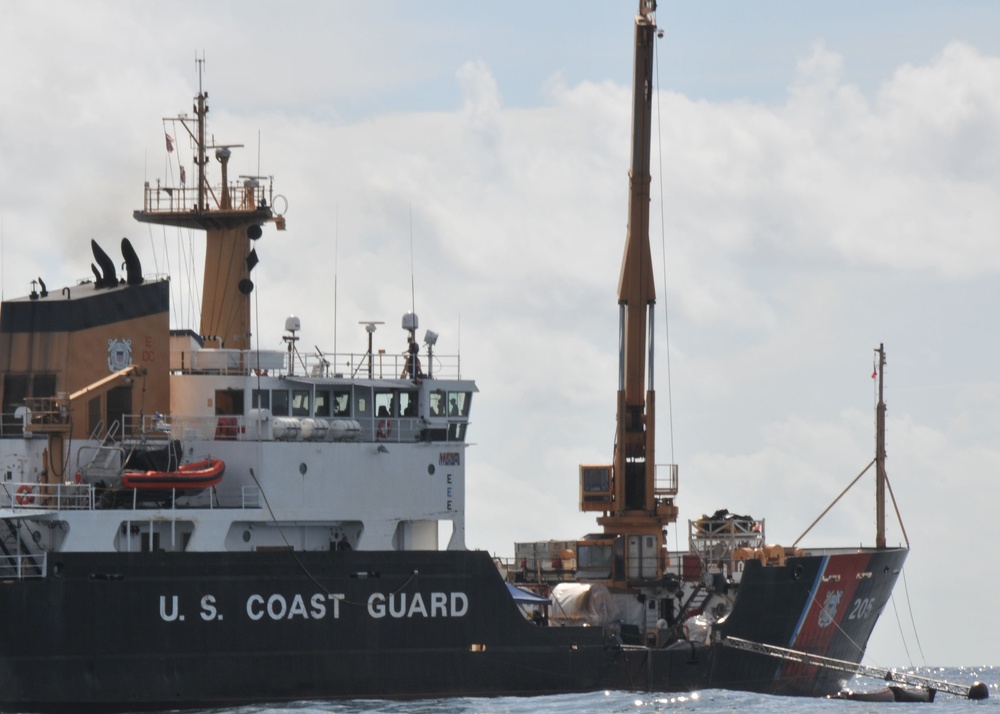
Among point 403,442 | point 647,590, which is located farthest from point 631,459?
point 403,442

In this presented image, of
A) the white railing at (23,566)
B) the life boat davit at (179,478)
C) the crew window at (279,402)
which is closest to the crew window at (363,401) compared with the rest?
the crew window at (279,402)

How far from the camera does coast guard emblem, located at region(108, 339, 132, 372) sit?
1137 inches

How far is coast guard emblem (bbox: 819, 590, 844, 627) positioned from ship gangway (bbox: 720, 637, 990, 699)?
65cm

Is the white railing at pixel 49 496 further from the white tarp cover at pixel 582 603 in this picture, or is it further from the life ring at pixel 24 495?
the white tarp cover at pixel 582 603

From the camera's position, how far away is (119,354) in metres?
29.0

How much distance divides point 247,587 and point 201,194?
824cm

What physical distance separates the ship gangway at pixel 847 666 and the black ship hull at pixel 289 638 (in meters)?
0.31

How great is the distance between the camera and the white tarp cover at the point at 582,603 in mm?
30781

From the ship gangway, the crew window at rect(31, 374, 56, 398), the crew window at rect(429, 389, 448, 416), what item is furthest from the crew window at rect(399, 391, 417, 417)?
the ship gangway

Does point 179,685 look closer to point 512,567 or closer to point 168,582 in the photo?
point 168,582

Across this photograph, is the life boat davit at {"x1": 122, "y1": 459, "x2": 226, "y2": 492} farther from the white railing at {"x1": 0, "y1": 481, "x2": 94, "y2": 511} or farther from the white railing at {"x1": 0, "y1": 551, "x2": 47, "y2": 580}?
the white railing at {"x1": 0, "y1": 551, "x2": 47, "y2": 580}

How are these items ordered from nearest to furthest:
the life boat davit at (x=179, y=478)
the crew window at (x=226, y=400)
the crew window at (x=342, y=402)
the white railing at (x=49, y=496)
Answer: the white railing at (x=49, y=496) < the life boat davit at (x=179, y=478) < the crew window at (x=226, y=400) < the crew window at (x=342, y=402)

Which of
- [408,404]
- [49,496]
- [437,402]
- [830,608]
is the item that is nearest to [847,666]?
[830,608]

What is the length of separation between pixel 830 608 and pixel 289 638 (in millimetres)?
10762
